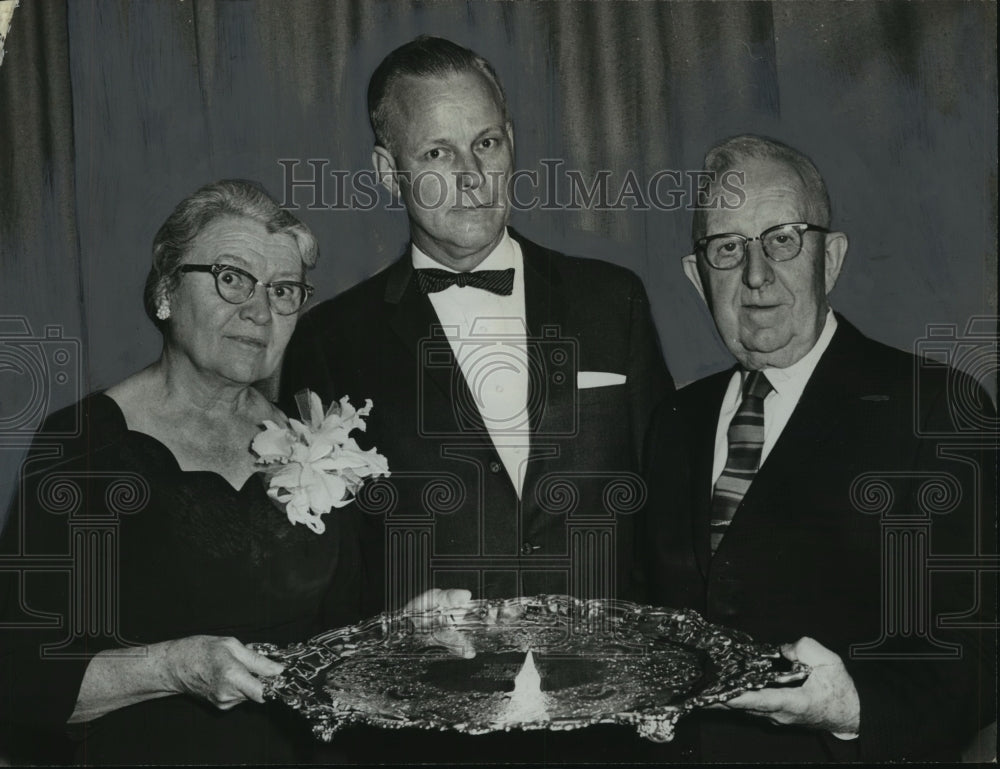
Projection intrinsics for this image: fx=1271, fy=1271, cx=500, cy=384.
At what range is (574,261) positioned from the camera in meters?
4.58

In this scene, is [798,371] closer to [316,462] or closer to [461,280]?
[461,280]

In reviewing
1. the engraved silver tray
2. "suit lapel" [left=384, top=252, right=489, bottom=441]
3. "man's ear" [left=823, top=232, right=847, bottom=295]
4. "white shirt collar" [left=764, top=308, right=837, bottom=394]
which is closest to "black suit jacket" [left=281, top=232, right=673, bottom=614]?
"suit lapel" [left=384, top=252, right=489, bottom=441]

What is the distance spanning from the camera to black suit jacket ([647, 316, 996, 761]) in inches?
176

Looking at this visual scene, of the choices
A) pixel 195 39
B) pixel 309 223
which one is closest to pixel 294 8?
pixel 195 39

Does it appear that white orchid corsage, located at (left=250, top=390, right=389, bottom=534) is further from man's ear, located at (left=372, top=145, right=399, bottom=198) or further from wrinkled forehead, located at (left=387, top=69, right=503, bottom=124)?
wrinkled forehead, located at (left=387, top=69, right=503, bottom=124)

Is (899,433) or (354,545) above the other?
(899,433)

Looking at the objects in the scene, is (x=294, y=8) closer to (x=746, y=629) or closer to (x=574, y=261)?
(x=574, y=261)

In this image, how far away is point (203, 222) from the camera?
448 cm

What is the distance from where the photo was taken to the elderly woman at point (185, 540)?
4430mm

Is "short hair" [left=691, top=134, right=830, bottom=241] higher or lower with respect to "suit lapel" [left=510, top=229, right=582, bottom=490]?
higher

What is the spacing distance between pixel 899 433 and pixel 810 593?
654 millimetres

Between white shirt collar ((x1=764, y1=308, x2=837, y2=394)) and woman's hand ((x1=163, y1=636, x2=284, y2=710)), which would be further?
white shirt collar ((x1=764, y1=308, x2=837, y2=394))

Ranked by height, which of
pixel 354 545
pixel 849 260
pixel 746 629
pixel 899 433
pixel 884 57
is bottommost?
pixel 746 629

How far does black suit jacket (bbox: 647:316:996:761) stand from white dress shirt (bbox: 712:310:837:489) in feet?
0.08
